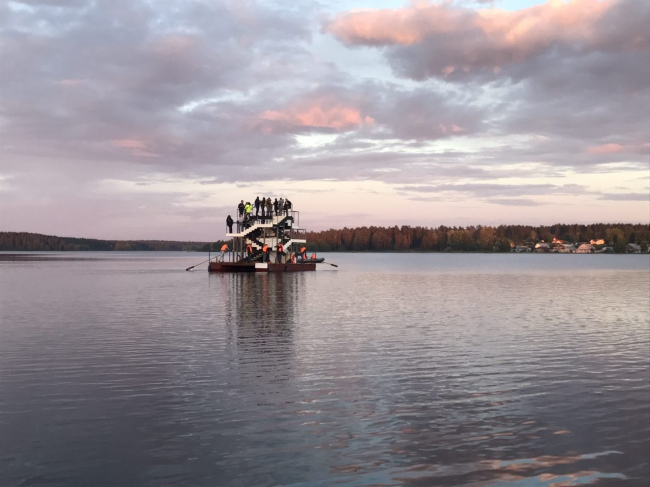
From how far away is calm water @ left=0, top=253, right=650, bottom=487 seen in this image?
1155 centimetres

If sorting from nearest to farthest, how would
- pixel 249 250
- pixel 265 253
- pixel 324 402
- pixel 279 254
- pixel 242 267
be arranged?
pixel 324 402
pixel 242 267
pixel 279 254
pixel 265 253
pixel 249 250

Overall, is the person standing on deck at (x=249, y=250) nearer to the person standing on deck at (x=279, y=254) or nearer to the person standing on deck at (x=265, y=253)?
the person standing on deck at (x=265, y=253)

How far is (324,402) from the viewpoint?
16.4 m

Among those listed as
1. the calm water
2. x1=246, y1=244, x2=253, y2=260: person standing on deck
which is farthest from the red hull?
the calm water

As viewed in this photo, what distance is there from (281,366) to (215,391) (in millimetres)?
4216

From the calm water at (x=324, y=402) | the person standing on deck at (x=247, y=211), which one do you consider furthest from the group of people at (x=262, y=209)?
the calm water at (x=324, y=402)

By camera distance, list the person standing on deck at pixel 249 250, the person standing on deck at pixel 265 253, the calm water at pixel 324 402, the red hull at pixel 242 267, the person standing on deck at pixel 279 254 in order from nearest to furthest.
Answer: the calm water at pixel 324 402 → the red hull at pixel 242 267 → the person standing on deck at pixel 279 254 → the person standing on deck at pixel 265 253 → the person standing on deck at pixel 249 250

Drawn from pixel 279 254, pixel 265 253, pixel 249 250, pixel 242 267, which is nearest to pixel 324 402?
pixel 242 267

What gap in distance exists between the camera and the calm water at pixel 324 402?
1155 centimetres

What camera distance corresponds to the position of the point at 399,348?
25.6 metres

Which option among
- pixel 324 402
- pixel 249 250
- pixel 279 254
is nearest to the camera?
pixel 324 402

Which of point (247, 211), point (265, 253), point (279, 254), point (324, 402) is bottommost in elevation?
point (324, 402)

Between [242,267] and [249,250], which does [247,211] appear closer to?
[249,250]

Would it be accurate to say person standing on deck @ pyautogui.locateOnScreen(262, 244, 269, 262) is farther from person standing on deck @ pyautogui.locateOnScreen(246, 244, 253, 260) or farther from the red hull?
the red hull
